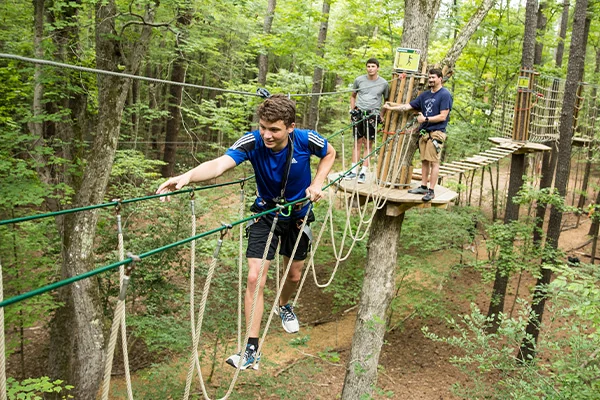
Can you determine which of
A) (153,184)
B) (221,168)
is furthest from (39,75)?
(221,168)

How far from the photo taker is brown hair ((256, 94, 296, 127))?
212 cm

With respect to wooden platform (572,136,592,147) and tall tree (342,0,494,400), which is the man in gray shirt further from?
wooden platform (572,136,592,147)

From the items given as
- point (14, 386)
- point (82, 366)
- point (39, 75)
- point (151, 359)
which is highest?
point (39, 75)

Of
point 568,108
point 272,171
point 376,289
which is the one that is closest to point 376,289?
point 376,289

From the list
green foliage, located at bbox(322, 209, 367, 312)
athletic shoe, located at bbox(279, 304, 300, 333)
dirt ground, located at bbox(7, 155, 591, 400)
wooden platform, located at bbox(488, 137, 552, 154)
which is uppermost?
wooden platform, located at bbox(488, 137, 552, 154)

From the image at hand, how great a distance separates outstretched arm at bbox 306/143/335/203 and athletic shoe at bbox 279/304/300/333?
2.57 ft

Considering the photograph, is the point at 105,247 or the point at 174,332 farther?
the point at 105,247

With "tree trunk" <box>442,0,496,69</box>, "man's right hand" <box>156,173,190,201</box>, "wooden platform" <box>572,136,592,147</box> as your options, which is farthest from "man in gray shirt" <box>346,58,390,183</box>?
"wooden platform" <box>572,136,592,147</box>

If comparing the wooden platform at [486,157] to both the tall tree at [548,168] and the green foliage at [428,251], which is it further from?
the green foliage at [428,251]

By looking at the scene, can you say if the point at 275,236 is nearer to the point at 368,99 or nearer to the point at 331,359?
the point at 368,99

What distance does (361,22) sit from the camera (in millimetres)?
7547

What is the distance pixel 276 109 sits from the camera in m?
2.12

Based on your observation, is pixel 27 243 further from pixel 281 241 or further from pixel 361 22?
pixel 361 22

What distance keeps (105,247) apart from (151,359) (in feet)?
6.24
